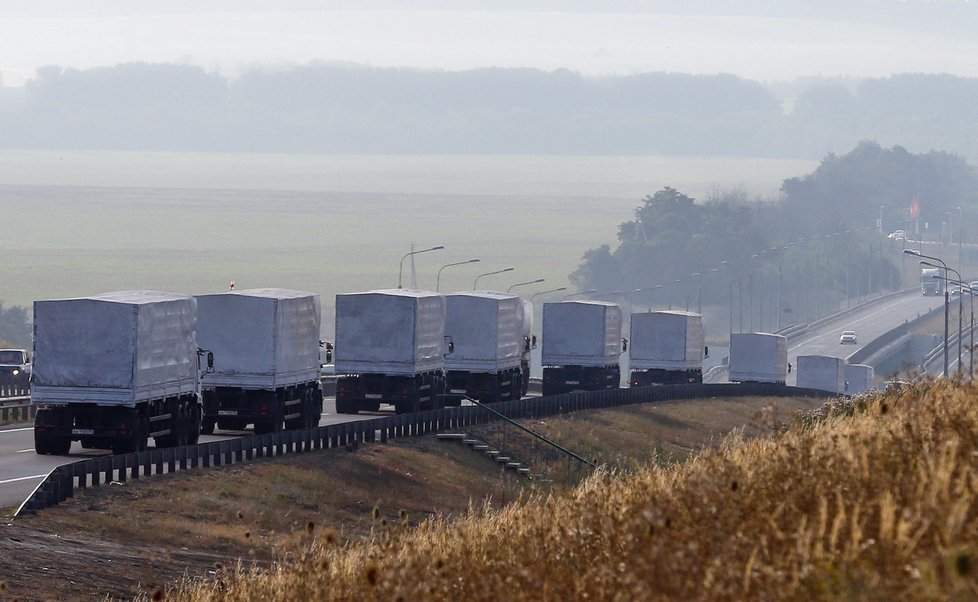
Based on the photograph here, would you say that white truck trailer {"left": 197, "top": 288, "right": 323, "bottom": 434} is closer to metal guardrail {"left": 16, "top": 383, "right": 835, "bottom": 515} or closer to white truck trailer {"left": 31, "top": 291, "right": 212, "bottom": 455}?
metal guardrail {"left": 16, "top": 383, "right": 835, "bottom": 515}

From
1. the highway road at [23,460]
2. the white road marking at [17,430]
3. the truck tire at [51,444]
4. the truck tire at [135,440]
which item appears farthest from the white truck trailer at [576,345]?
the truck tire at [135,440]

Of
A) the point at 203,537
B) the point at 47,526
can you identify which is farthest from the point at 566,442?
the point at 47,526

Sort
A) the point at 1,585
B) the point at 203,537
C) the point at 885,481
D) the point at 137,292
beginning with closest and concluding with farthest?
the point at 885,481 → the point at 1,585 → the point at 203,537 → the point at 137,292

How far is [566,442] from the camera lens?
5609 cm

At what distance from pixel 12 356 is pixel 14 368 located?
3.62 m

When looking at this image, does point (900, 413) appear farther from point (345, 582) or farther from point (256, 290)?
point (256, 290)

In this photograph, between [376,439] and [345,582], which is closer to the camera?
[345,582]

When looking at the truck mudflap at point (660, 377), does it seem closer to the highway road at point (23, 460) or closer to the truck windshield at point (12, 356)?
the truck windshield at point (12, 356)

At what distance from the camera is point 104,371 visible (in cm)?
3747

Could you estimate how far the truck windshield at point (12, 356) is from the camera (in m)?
72.3

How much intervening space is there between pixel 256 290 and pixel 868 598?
4088 centimetres

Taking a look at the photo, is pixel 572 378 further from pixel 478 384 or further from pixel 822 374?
pixel 822 374

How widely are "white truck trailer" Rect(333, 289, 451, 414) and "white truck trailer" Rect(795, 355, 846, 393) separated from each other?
6168 centimetres

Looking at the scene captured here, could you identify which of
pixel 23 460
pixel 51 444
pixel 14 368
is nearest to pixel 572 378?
pixel 14 368
